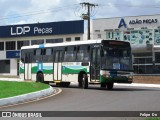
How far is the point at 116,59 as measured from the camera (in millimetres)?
28203

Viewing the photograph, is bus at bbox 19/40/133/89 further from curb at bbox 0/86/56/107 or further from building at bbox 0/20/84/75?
building at bbox 0/20/84/75

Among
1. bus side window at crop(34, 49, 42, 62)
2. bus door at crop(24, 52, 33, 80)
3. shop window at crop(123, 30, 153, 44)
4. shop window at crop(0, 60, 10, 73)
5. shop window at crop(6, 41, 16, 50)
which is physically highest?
shop window at crop(123, 30, 153, 44)

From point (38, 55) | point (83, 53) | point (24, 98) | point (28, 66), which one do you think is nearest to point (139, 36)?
point (28, 66)

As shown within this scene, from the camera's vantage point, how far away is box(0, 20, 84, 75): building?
67.2 metres

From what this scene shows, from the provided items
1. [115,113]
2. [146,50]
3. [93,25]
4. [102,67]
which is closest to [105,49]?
[102,67]

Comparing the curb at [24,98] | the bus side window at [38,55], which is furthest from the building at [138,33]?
the curb at [24,98]

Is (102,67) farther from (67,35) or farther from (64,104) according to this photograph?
(67,35)

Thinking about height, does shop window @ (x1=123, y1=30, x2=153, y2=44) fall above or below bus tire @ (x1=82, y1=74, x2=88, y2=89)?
above

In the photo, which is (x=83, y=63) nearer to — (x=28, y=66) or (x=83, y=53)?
(x=83, y=53)

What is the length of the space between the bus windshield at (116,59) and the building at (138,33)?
2468 centimetres

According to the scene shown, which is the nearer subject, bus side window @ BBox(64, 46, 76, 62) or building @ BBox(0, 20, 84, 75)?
bus side window @ BBox(64, 46, 76, 62)

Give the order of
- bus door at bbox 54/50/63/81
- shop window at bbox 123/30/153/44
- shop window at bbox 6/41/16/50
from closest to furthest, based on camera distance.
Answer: bus door at bbox 54/50/63/81
shop window at bbox 123/30/153/44
shop window at bbox 6/41/16/50

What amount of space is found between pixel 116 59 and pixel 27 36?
150 ft

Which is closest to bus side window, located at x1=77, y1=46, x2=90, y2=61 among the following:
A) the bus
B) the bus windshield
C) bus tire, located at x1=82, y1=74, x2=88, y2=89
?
the bus
